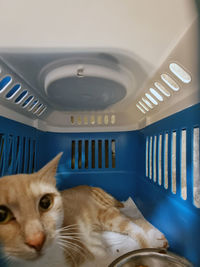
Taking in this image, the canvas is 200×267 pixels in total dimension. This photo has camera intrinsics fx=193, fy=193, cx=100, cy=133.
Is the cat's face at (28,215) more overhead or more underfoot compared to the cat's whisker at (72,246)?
more overhead

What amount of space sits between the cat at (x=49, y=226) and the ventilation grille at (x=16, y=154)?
0.11 m

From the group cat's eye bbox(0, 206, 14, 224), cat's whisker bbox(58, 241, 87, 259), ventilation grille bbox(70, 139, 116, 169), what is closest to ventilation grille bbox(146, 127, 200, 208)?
ventilation grille bbox(70, 139, 116, 169)

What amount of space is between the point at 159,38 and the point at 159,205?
1.86 ft

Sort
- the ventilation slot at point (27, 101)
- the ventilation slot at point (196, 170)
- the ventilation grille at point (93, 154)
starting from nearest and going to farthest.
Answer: the ventilation slot at point (196, 170) < the ventilation slot at point (27, 101) < the ventilation grille at point (93, 154)

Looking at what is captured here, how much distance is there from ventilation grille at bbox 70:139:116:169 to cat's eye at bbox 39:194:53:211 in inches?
17.2

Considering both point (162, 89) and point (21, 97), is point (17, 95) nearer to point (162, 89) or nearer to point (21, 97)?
point (21, 97)

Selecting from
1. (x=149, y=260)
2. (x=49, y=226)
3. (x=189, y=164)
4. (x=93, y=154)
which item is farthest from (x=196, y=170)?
(x=93, y=154)

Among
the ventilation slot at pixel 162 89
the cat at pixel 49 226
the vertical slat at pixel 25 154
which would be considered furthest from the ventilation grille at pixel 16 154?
the ventilation slot at pixel 162 89

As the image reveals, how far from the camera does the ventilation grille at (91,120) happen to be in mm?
1019

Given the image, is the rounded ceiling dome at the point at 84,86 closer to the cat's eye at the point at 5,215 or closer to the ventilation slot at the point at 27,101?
the ventilation slot at the point at 27,101

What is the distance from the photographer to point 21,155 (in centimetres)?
75

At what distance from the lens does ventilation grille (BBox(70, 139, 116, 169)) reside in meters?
1.01

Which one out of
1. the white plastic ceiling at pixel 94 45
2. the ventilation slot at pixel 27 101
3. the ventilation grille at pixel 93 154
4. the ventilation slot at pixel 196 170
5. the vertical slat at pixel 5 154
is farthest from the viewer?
the ventilation grille at pixel 93 154

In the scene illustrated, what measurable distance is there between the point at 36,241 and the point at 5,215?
10 cm
